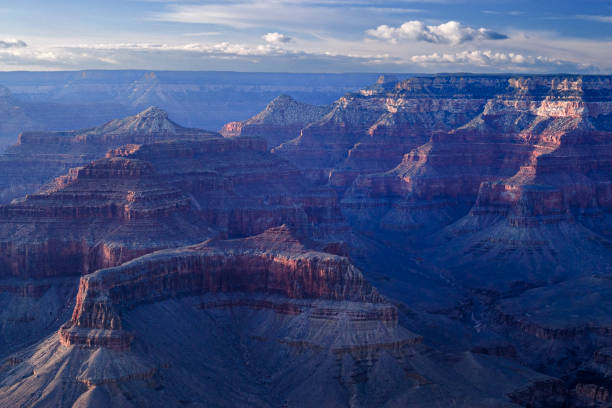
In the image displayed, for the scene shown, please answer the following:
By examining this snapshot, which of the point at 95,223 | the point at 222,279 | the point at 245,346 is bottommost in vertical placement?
the point at 245,346

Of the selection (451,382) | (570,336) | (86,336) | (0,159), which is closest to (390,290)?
(570,336)

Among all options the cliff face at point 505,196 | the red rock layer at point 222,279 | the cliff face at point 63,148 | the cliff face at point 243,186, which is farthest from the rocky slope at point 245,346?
the cliff face at point 63,148

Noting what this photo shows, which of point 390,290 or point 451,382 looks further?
point 390,290

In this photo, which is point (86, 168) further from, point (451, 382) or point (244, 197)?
point (451, 382)

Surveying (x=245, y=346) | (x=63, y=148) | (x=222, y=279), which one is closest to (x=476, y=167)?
(x=63, y=148)

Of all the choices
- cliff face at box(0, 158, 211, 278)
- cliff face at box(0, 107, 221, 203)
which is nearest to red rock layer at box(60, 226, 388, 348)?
cliff face at box(0, 158, 211, 278)

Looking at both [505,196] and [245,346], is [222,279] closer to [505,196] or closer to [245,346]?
[245,346]
